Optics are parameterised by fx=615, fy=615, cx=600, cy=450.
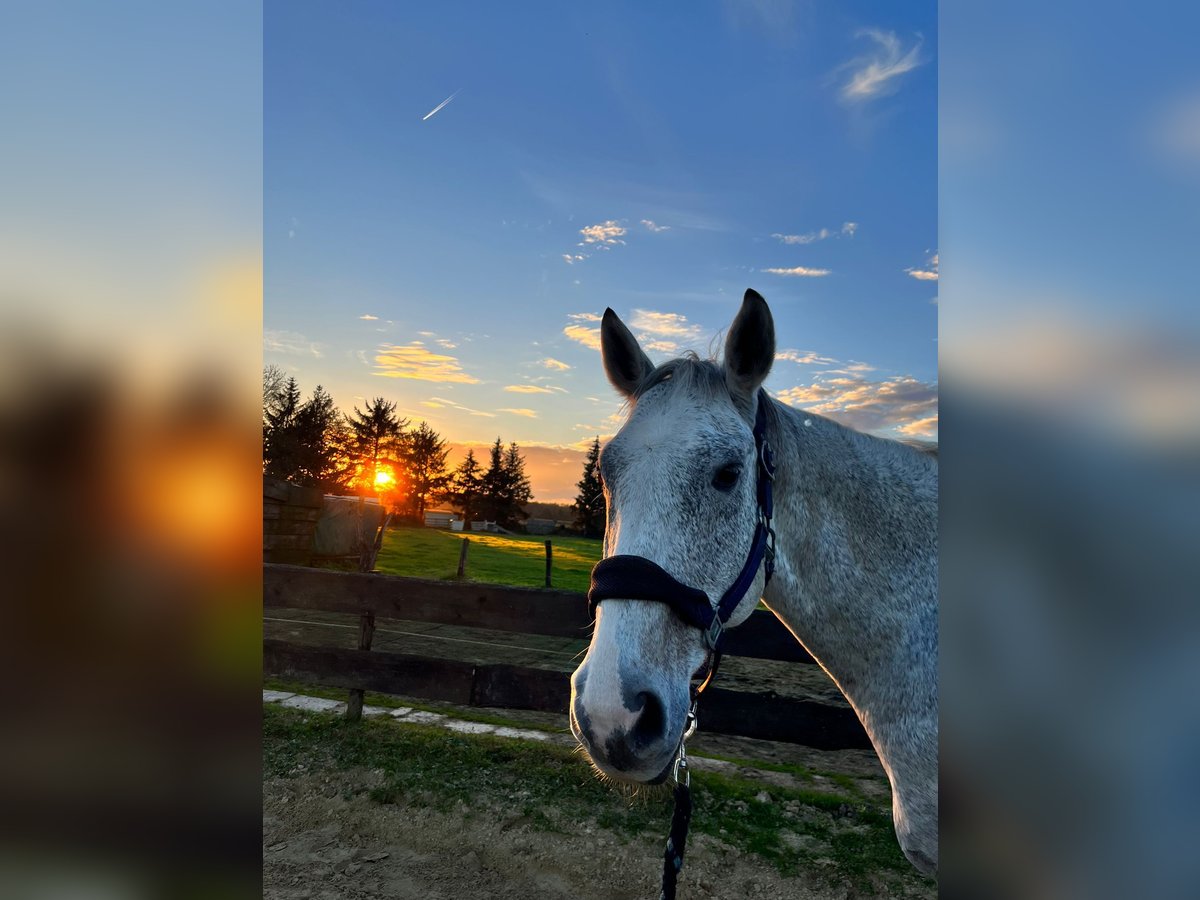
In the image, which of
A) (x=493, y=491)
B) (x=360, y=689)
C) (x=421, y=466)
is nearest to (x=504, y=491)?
(x=493, y=491)

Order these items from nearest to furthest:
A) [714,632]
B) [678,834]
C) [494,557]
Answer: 1. [678,834]
2. [714,632]
3. [494,557]

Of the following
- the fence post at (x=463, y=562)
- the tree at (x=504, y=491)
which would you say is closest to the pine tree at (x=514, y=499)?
the tree at (x=504, y=491)

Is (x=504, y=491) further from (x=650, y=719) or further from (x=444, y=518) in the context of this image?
(x=650, y=719)

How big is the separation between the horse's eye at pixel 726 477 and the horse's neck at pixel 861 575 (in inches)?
11.2

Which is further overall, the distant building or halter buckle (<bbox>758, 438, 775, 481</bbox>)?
the distant building

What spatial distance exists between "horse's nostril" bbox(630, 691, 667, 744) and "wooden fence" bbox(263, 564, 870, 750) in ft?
9.40

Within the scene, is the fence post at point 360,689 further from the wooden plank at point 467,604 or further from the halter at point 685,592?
the halter at point 685,592

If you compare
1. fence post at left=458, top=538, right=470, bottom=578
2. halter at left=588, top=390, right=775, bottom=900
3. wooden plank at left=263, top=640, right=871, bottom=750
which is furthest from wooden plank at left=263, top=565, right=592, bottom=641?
fence post at left=458, top=538, right=470, bottom=578

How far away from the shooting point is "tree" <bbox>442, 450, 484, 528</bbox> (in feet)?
95.0

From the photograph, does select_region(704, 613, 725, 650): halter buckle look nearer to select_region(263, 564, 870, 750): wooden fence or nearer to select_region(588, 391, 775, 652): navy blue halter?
select_region(588, 391, 775, 652): navy blue halter

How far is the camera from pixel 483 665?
504 cm

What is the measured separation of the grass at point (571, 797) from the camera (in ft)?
12.0

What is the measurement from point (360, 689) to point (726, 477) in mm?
4813
